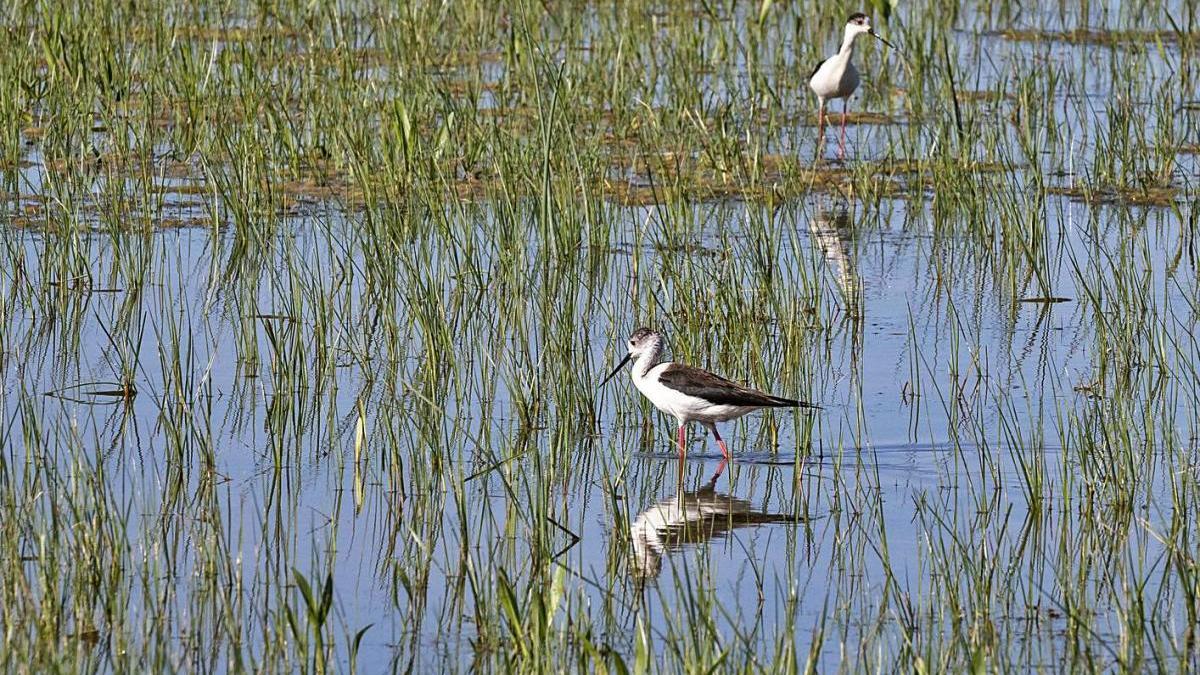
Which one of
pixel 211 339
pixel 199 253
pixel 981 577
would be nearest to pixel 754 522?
pixel 981 577

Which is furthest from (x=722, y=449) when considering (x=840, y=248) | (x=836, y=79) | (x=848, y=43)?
(x=848, y=43)

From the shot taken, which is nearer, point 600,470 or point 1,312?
point 600,470

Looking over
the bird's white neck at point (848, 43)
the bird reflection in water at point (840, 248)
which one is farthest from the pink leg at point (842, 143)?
the bird reflection in water at point (840, 248)

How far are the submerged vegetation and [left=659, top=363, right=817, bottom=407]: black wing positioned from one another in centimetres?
20

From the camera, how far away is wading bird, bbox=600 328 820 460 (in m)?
6.58

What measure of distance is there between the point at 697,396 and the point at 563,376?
461mm

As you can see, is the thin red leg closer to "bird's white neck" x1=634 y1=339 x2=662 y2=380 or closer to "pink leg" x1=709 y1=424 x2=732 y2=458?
"bird's white neck" x1=634 y1=339 x2=662 y2=380

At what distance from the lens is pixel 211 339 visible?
25.2ft

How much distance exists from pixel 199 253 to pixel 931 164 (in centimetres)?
387

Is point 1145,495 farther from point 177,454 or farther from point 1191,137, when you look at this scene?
point 1191,137

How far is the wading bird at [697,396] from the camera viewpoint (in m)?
6.58

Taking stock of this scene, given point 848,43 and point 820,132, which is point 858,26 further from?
point 820,132

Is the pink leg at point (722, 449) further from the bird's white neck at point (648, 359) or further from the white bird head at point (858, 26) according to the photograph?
the white bird head at point (858, 26)

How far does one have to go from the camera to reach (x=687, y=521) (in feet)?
19.5
